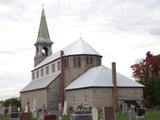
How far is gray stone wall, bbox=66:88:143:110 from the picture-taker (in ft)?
170

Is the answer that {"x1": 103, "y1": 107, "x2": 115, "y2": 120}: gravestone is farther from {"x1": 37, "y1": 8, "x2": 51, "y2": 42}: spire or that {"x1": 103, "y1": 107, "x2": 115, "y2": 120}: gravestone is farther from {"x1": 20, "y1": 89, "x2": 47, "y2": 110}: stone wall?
{"x1": 37, "y1": 8, "x2": 51, "y2": 42}: spire

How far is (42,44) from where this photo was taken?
73.7m

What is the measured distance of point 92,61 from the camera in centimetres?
6119

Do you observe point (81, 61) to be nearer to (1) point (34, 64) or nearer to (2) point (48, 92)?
(2) point (48, 92)

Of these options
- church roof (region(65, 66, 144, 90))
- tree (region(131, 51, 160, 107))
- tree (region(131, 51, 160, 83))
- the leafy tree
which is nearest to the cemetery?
church roof (region(65, 66, 144, 90))

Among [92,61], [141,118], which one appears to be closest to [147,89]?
[92,61]

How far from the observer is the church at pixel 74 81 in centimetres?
5272

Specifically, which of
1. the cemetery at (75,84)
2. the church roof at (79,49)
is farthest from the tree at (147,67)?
the church roof at (79,49)

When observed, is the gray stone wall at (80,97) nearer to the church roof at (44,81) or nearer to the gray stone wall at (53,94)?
the gray stone wall at (53,94)

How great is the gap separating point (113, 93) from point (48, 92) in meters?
11.8

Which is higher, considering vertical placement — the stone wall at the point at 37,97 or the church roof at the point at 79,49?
the church roof at the point at 79,49

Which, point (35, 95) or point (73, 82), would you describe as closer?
point (73, 82)

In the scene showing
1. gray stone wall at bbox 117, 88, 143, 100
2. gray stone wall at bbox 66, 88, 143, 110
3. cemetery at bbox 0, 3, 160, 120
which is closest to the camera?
gray stone wall at bbox 66, 88, 143, 110

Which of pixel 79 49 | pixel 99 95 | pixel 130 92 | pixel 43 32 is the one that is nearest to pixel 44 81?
pixel 79 49
